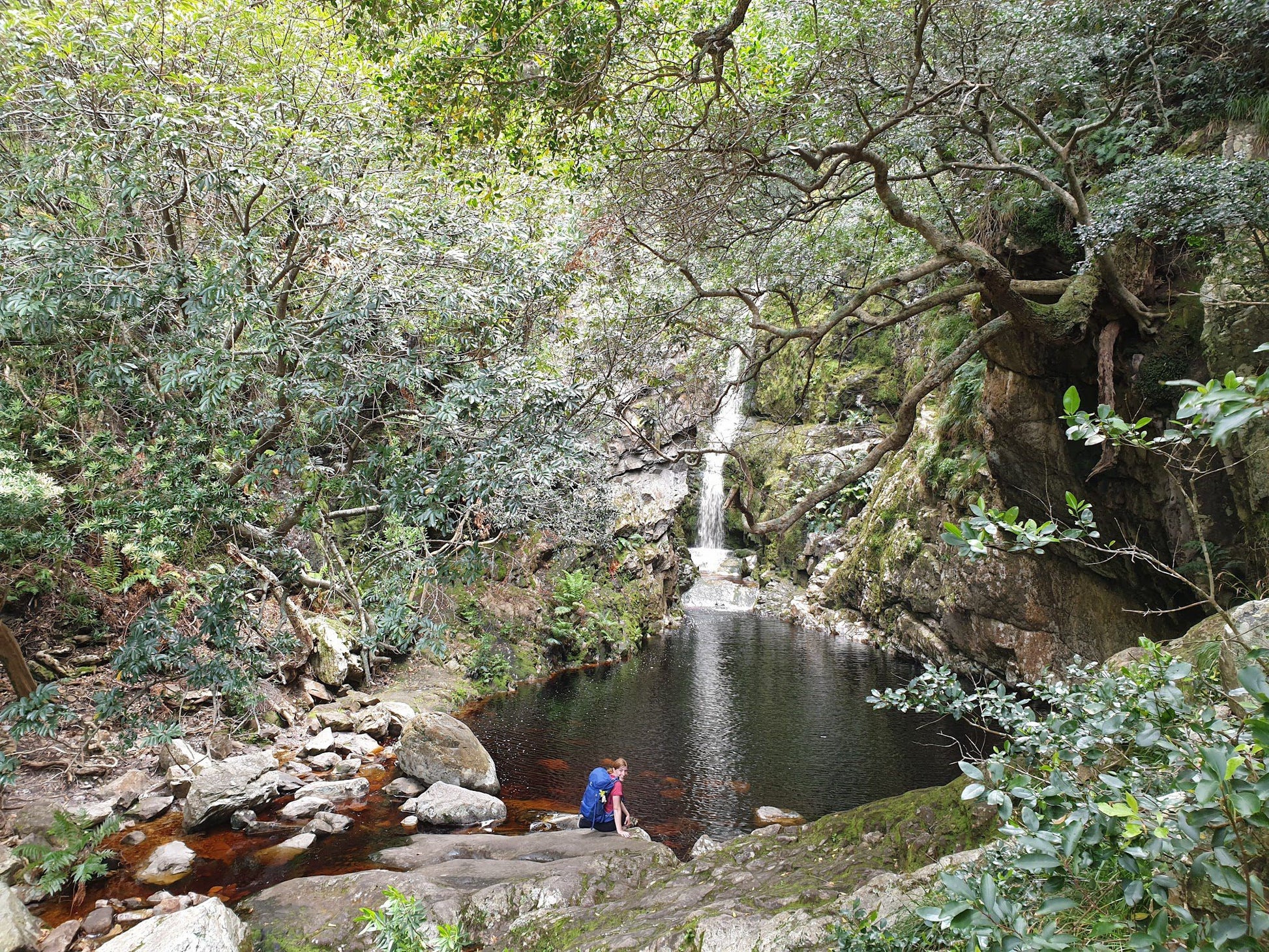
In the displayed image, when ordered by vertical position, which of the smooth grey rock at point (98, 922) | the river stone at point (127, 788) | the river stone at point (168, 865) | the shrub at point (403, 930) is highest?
the shrub at point (403, 930)

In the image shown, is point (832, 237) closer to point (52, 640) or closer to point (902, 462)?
point (902, 462)

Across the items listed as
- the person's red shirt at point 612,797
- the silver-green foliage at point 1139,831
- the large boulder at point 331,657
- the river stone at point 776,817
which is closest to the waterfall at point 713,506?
the large boulder at point 331,657

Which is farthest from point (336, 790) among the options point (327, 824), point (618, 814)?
point (618, 814)

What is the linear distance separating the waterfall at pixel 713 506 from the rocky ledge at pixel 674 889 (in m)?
24.8

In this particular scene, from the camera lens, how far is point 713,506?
32062 mm

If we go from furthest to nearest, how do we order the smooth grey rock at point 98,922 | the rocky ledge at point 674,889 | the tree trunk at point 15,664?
1. the tree trunk at point 15,664
2. the smooth grey rock at point 98,922
3. the rocky ledge at point 674,889

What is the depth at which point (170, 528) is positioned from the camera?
6207 mm

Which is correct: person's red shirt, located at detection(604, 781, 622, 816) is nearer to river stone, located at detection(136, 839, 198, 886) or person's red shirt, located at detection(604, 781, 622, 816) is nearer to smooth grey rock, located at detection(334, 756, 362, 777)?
smooth grey rock, located at detection(334, 756, 362, 777)

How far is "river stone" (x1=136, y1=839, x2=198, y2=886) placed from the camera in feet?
22.6

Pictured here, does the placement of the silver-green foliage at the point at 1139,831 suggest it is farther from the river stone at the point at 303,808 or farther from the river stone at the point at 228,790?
the river stone at the point at 228,790

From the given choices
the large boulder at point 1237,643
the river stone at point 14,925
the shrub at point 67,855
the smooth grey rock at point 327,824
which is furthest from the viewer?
the smooth grey rock at point 327,824

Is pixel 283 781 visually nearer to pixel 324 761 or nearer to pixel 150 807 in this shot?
pixel 324 761

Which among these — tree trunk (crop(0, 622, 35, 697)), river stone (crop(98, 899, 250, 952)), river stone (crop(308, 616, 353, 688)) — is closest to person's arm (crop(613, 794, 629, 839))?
river stone (crop(98, 899, 250, 952))

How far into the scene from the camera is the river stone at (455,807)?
8.99m
